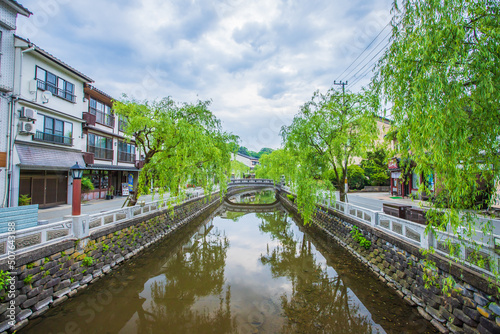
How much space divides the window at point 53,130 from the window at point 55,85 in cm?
159

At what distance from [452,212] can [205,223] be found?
15574 mm

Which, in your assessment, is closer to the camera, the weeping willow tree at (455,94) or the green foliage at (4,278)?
the weeping willow tree at (455,94)

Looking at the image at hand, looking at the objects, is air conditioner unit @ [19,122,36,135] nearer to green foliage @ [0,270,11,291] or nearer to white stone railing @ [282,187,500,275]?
green foliage @ [0,270,11,291]

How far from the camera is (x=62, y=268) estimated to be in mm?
6211

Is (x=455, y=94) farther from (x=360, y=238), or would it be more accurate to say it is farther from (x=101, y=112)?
(x=101, y=112)

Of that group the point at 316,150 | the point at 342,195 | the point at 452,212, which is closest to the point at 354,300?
the point at 452,212

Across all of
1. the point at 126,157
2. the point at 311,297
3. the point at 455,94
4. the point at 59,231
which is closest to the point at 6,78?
the point at 59,231

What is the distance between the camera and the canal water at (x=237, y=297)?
17.6ft

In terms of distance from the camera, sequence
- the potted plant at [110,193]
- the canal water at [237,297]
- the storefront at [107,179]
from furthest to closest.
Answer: the potted plant at [110,193], the storefront at [107,179], the canal water at [237,297]

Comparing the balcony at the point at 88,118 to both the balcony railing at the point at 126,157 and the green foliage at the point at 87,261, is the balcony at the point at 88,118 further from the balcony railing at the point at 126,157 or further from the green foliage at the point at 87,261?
the green foliage at the point at 87,261

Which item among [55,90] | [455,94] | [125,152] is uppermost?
[55,90]

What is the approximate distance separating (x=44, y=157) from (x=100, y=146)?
5.52 m

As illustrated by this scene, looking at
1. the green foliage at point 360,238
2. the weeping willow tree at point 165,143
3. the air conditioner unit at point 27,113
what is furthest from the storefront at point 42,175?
the green foliage at point 360,238

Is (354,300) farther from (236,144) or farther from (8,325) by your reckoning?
(236,144)
